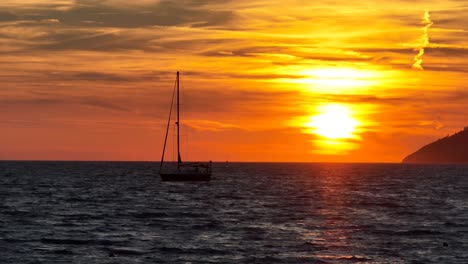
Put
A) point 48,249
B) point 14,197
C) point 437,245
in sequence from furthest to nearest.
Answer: point 14,197
point 437,245
point 48,249

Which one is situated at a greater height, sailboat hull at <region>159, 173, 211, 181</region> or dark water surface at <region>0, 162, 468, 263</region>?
sailboat hull at <region>159, 173, 211, 181</region>

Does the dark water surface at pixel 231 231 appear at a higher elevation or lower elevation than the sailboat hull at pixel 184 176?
lower

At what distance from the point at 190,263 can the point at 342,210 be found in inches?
1951

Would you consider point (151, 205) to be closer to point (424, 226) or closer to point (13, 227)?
point (13, 227)

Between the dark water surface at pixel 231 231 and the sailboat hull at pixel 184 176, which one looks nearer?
the dark water surface at pixel 231 231

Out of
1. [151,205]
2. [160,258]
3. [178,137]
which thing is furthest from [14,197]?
[160,258]

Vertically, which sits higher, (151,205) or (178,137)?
(178,137)

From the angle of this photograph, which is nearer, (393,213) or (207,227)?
(207,227)

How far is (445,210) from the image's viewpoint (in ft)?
330

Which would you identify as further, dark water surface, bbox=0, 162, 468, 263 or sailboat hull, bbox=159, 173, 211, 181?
sailboat hull, bbox=159, 173, 211, 181

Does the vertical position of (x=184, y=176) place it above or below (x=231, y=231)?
above

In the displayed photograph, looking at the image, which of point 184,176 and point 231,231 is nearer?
point 231,231

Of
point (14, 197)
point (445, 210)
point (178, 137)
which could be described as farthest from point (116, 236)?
point (178, 137)

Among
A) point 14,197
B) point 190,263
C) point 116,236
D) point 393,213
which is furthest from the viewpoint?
point 14,197
